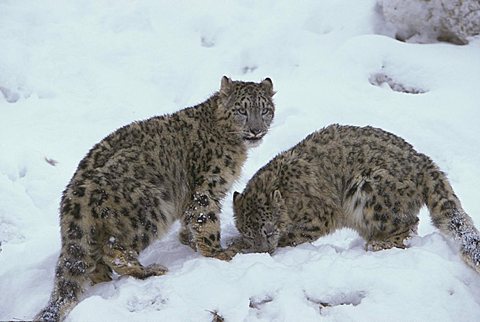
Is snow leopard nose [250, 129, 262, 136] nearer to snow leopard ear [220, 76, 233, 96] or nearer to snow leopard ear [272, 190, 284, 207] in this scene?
snow leopard ear [220, 76, 233, 96]

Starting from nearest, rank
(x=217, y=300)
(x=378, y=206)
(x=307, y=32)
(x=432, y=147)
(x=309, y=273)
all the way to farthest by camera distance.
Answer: (x=217, y=300) → (x=309, y=273) → (x=378, y=206) → (x=432, y=147) → (x=307, y=32)

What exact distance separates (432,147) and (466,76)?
7.81 ft

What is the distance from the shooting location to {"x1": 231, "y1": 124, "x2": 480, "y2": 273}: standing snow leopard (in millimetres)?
7852

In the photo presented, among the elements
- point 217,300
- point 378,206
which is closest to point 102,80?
point 378,206

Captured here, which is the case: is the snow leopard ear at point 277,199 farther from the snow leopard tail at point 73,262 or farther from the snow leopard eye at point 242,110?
the snow leopard tail at point 73,262

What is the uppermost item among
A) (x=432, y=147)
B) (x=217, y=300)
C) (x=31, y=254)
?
(x=217, y=300)

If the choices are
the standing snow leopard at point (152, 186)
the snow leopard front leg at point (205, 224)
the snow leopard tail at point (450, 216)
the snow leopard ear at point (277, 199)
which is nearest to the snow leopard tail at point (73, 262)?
the standing snow leopard at point (152, 186)

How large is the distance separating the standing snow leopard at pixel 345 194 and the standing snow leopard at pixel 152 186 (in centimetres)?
55

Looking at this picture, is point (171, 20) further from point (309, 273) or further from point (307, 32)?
point (309, 273)

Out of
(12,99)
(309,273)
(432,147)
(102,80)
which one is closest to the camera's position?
(309,273)

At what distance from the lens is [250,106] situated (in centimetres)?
891

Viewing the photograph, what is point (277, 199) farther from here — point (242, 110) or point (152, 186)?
point (152, 186)

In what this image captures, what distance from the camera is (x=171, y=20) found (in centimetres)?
1645

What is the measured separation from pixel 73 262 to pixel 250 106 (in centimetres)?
336
